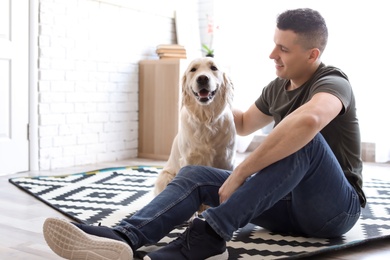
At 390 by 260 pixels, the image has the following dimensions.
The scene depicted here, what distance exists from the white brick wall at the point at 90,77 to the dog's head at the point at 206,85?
157 centimetres

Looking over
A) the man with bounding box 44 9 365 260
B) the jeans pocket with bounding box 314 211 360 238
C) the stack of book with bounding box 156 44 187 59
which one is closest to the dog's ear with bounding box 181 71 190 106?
the man with bounding box 44 9 365 260

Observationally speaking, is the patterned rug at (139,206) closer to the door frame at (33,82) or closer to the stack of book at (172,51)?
the door frame at (33,82)

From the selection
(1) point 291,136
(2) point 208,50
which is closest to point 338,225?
(1) point 291,136

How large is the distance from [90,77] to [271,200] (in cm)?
268

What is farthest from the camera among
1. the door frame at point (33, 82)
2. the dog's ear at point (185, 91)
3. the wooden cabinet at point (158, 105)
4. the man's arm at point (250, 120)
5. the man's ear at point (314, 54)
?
the wooden cabinet at point (158, 105)

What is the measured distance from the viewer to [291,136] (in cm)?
145

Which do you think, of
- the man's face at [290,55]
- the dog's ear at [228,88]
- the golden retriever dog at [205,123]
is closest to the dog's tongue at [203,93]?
the golden retriever dog at [205,123]

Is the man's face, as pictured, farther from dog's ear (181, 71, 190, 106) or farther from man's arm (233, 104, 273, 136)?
dog's ear (181, 71, 190, 106)

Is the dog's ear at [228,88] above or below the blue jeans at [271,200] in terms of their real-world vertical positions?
above

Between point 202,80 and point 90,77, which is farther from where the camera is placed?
point 90,77

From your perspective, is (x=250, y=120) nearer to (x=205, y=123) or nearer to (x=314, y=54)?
(x=205, y=123)

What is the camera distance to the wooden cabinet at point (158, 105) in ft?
13.6

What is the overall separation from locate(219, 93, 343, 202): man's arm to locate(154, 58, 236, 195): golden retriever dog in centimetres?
74

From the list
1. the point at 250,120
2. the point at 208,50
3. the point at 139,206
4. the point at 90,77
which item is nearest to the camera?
the point at 250,120
